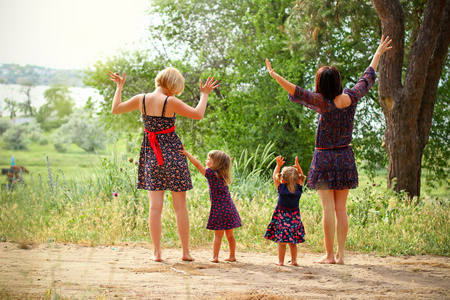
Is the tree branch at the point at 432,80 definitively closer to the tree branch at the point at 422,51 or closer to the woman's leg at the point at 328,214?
the tree branch at the point at 422,51

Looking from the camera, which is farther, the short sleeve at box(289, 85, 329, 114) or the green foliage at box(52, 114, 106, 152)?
the green foliage at box(52, 114, 106, 152)

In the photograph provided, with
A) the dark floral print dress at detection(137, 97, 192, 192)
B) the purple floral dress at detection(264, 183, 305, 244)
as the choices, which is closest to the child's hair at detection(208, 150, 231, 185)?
the dark floral print dress at detection(137, 97, 192, 192)

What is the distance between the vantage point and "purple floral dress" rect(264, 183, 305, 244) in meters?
3.77

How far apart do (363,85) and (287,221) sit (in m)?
1.42

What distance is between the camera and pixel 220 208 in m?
3.90

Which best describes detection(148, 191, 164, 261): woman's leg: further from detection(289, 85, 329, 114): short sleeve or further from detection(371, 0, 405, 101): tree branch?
detection(371, 0, 405, 101): tree branch

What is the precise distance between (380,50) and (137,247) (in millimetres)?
3247

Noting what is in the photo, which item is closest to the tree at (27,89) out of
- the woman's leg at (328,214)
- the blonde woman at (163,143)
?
the blonde woman at (163,143)

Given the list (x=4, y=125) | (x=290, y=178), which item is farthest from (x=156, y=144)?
(x=4, y=125)

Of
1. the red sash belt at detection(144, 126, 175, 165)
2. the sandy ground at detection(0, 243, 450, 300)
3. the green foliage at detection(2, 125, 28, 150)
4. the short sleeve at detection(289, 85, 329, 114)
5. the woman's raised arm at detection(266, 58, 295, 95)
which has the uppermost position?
the green foliage at detection(2, 125, 28, 150)

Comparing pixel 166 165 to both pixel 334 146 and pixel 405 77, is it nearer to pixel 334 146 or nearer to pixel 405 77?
pixel 334 146

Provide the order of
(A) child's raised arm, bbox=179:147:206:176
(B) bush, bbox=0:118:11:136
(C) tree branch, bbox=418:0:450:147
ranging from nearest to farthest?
(A) child's raised arm, bbox=179:147:206:176 < (C) tree branch, bbox=418:0:450:147 < (B) bush, bbox=0:118:11:136

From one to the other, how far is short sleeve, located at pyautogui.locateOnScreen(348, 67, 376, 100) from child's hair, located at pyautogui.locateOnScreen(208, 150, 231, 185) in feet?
4.21

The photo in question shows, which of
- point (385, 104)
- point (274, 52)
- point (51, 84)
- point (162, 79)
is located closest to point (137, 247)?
point (162, 79)
